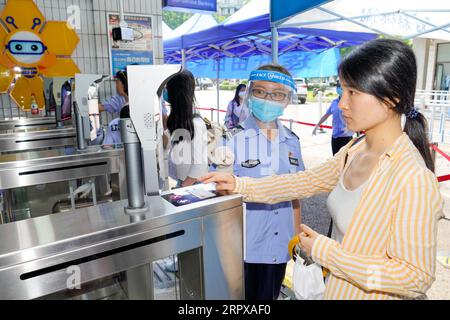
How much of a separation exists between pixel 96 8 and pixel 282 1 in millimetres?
2052

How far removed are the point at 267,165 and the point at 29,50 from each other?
11.4 ft

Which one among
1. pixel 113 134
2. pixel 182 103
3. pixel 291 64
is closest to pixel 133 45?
pixel 113 134

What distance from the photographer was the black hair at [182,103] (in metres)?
2.34

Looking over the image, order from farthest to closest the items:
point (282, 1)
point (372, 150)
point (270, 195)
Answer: point (282, 1) < point (270, 195) < point (372, 150)

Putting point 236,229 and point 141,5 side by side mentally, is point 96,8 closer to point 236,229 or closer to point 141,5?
point 141,5

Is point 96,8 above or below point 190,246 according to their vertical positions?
above

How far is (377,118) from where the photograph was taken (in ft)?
3.15

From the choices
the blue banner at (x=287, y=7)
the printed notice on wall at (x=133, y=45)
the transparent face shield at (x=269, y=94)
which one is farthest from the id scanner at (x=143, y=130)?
the printed notice on wall at (x=133, y=45)

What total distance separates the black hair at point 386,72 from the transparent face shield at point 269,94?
0.75 m

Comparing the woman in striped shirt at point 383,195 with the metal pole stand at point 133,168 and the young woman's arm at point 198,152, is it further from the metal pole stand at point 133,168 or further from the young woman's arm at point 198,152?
the young woman's arm at point 198,152

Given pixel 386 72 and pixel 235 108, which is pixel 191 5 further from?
pixel 386 72

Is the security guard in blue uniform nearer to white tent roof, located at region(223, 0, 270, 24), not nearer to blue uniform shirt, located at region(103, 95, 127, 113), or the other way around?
blue uniform shirt, located at region(103, 95, 127, 113)

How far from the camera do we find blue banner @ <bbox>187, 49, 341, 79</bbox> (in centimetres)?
680
